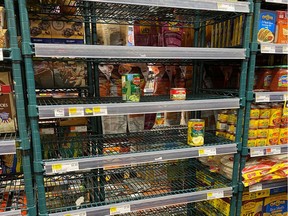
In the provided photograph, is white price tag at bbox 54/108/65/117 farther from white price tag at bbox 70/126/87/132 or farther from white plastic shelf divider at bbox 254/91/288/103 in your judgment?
white plastic shelf divider at bbox 254/91/288/103

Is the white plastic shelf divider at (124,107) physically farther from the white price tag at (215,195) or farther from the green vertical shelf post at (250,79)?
the white price tag at (215,195)

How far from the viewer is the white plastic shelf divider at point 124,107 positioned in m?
1.06

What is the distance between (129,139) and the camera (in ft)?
5.49

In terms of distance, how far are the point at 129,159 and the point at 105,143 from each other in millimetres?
406

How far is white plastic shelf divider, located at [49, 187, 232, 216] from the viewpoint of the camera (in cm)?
117

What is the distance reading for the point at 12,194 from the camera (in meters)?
1.31

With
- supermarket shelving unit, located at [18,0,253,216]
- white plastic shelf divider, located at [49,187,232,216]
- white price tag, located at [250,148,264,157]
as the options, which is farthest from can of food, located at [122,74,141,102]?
white price tag, located at [250,148,264,157]

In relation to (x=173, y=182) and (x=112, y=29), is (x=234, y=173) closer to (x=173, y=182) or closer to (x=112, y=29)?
(x=173, y=182)

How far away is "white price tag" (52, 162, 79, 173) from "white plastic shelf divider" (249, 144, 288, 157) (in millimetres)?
1072

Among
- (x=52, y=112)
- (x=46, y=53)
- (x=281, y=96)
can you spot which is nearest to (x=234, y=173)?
(x=281, y=96)

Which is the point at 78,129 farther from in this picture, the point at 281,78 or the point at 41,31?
the point at 281,78

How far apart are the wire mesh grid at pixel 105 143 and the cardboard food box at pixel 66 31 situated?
0.65 meters

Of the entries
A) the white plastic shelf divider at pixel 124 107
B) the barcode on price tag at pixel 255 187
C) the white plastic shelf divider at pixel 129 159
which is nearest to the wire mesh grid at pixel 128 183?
the barcode on price tag at pixel 255 187

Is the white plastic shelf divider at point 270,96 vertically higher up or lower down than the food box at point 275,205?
higher up
